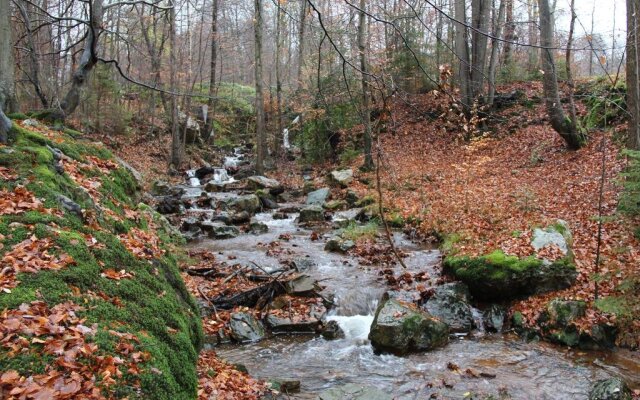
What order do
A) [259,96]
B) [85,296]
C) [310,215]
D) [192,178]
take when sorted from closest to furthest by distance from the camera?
[85,296] → [310,215] → [259,96] → [192,178]

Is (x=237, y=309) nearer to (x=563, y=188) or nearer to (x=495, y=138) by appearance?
(x=563, y=188)

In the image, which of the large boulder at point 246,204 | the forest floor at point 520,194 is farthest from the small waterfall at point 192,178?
the forest floor at point 520,194

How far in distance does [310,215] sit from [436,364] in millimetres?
8297

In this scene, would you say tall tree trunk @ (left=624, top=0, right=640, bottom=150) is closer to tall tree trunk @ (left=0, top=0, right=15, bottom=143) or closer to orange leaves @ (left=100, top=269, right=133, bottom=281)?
orange leaves @ (left=100, top=269, right=133, bottom=281)

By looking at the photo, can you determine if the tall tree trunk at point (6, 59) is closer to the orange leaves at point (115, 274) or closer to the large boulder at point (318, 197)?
the orange leaves at point (115, 274)

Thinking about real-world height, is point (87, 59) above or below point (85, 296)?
above

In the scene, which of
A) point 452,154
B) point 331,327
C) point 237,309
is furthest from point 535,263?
point 452,154

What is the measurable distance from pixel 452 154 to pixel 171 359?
688 inches

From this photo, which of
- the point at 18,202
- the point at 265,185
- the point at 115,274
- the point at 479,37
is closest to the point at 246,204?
the point at 265,185

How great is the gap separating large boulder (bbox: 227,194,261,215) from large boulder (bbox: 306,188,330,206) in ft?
6.19

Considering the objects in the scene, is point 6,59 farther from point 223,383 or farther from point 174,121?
point 174,121

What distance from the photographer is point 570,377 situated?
229 inches

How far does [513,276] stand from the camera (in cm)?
778

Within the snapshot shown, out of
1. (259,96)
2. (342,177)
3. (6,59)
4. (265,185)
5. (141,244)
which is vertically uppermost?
(259,96)
